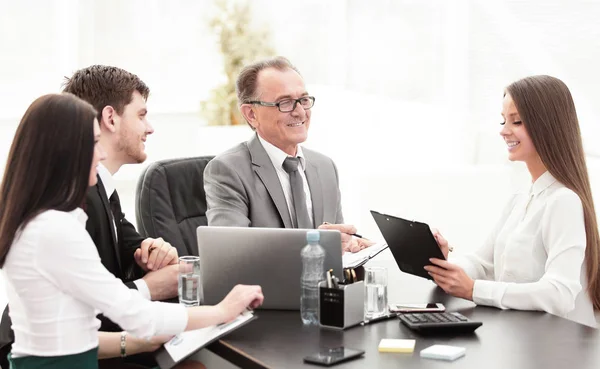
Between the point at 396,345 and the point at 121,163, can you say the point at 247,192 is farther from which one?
the point at 396,345

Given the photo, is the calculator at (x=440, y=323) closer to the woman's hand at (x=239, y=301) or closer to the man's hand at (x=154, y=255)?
the woman's hand at (x=239, y=301)

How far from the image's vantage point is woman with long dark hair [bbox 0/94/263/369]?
1.89 m

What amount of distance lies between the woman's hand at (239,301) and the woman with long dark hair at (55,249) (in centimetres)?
21

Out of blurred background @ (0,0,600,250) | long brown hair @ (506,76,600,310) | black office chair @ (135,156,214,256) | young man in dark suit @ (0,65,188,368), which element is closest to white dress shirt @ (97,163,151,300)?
young man in dark suit @ (0,65,188,368)

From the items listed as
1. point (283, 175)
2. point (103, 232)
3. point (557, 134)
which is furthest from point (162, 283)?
point (557, 134)

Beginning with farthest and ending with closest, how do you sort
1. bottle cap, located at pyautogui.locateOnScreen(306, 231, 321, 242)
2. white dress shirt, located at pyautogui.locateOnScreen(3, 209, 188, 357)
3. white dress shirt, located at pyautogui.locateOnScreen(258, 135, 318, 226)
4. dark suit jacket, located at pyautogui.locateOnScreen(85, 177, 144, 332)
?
white dress shirt, located at pyautogui.locateOnScreen(258, 135, 318, 226) → dark suit jacket, located at pyautogui.locateOnScreen(85, 177, 144, 332) → bottle cap, located at pyautogui.locateOnScreen(306, 231, 321, 242) → white dress shirt, located at pyautogui.locateOnScreen(3, 209, 188, 357)

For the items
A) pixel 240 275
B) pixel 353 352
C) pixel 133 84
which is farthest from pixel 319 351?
pixel 133 84

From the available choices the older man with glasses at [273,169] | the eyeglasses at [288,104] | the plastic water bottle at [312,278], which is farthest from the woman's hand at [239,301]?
the eyeglasses at [288,104]

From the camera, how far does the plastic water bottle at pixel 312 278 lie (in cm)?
224

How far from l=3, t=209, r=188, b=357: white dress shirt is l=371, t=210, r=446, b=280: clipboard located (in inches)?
31.4

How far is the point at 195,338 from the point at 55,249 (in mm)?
448

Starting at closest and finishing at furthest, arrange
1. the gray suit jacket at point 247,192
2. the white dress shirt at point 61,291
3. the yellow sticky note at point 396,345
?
the white dress shirt at point 61,291, the yellow sticky note at point 396,345, the gray suit jacket at point 247,192

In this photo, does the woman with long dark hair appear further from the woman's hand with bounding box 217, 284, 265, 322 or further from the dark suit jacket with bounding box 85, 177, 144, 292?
the dark suit jacket with bounding box 85, 177, 144, 292

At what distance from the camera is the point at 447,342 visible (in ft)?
6.79
